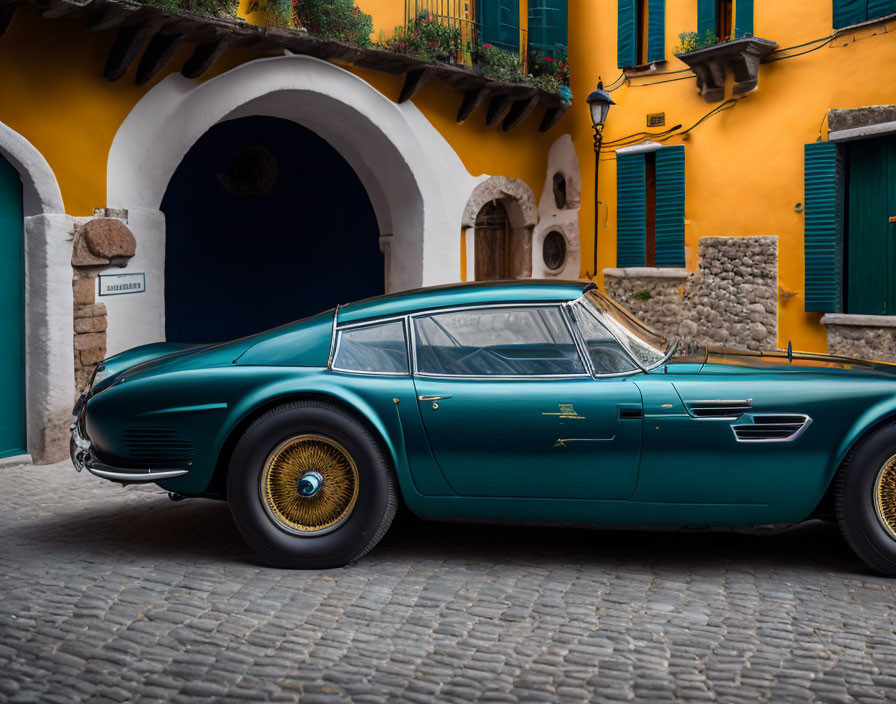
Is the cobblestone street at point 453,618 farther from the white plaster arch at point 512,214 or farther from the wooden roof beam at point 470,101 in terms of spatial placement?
the wooden roof beam at point 470,101

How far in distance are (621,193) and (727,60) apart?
6.60 ft

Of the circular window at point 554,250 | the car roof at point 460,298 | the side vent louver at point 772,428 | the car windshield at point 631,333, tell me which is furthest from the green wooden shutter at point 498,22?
the side vent louver at point 772,428

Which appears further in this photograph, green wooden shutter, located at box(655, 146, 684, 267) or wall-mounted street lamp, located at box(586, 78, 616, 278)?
wall-mounted street lamp, located at box(586, 78, 616, 278)

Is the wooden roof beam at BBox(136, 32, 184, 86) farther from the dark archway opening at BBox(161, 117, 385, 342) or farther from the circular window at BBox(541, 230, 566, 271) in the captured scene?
the circular window at BBox(541, 230, 566, 271)

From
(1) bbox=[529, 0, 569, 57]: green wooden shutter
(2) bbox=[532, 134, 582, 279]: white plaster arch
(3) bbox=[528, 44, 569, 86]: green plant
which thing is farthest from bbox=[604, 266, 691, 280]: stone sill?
(1) bbox=[529, 0, 569, 57]: green wooden shutter

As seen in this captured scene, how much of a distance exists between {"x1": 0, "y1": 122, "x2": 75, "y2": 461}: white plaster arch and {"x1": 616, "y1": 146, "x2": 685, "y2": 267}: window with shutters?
6.53 m

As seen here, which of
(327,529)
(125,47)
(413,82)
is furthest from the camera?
(413,82)

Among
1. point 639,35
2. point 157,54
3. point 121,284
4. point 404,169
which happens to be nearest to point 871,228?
point 639,35

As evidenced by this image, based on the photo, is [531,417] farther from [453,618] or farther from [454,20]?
[454,20]

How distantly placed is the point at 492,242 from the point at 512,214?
1.45 ft

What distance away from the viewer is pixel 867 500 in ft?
Result: 13.1

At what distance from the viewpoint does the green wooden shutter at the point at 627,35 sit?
37.2 ft

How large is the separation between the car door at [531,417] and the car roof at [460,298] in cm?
8

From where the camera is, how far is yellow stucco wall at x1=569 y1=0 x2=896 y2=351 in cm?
938
